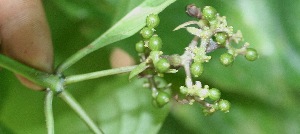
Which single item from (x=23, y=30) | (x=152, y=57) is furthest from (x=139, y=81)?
(x=152, y=57)

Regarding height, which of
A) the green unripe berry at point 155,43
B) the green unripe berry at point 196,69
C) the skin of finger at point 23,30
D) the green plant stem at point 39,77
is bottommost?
the green unripe berry at point 196,69

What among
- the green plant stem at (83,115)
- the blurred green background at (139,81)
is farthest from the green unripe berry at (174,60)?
the blurred green background at (139,81)

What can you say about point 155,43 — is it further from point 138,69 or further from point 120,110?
point 120,110

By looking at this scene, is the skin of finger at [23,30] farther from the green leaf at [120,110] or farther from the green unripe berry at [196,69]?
the green unripe berry at [196,69]

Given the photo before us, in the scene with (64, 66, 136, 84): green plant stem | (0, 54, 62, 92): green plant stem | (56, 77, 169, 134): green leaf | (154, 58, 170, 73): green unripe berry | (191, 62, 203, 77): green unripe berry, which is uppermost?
(56, 77, 169, 134): green leaf

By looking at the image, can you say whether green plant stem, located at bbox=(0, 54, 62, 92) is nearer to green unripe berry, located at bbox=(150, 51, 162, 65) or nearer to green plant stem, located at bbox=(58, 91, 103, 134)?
green plant stem, located at bbox=(58, 91, 103, 134)

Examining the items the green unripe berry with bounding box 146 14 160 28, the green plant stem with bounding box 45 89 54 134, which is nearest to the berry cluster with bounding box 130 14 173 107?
the green unripe berry with bounding box 146 14 160 28

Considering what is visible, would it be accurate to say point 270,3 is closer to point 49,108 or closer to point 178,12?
point 178,12
